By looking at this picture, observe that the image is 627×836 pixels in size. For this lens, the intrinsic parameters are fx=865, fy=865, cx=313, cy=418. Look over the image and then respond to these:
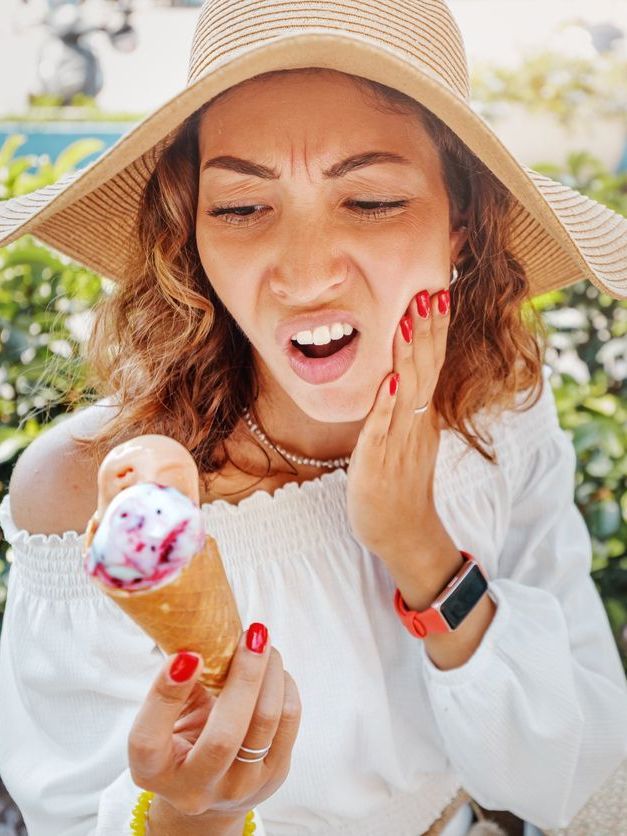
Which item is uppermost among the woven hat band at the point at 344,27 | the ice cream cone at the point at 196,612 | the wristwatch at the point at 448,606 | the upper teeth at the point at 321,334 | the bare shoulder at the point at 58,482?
the woven hat band at the point at 344,27

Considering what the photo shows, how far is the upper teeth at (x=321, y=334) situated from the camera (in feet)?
5.39

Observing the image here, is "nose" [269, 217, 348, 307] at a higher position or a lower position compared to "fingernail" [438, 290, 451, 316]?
higher

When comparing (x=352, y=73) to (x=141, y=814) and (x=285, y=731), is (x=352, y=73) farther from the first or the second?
(x=141, y=814)

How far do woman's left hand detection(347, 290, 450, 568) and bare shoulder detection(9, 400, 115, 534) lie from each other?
0.59 metres

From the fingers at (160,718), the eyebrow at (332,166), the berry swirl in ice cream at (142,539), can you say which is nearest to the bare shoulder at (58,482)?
the eyebrow at (332,166)

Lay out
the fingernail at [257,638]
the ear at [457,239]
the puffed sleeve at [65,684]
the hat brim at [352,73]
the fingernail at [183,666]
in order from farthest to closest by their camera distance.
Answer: the ear at [457,239] < the puffed sleeve at [65,684] < the hat brim at [352,73] < the fingernail at [257,638] < the fingernail at [183,666]

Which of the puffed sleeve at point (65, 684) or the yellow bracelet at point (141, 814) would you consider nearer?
the yellow bracelet at point (141, 814)

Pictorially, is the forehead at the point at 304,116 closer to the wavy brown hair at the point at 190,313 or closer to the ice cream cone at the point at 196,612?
the wavy brown hair at the point at 190,313

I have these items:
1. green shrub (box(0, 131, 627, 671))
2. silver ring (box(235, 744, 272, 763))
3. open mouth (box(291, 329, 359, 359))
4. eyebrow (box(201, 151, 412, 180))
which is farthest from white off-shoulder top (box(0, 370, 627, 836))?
eyebrow (box(201, 151, 412, 180))

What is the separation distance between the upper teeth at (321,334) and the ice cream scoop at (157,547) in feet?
1.76

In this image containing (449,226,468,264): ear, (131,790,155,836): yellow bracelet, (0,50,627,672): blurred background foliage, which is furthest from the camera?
(0,50,627,672): blurred background foliage

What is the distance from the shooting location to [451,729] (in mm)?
2020

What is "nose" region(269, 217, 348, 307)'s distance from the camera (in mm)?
1588

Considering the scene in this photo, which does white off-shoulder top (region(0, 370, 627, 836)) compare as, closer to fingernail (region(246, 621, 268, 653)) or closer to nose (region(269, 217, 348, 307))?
nose (region(269, 217, 348, 307))
